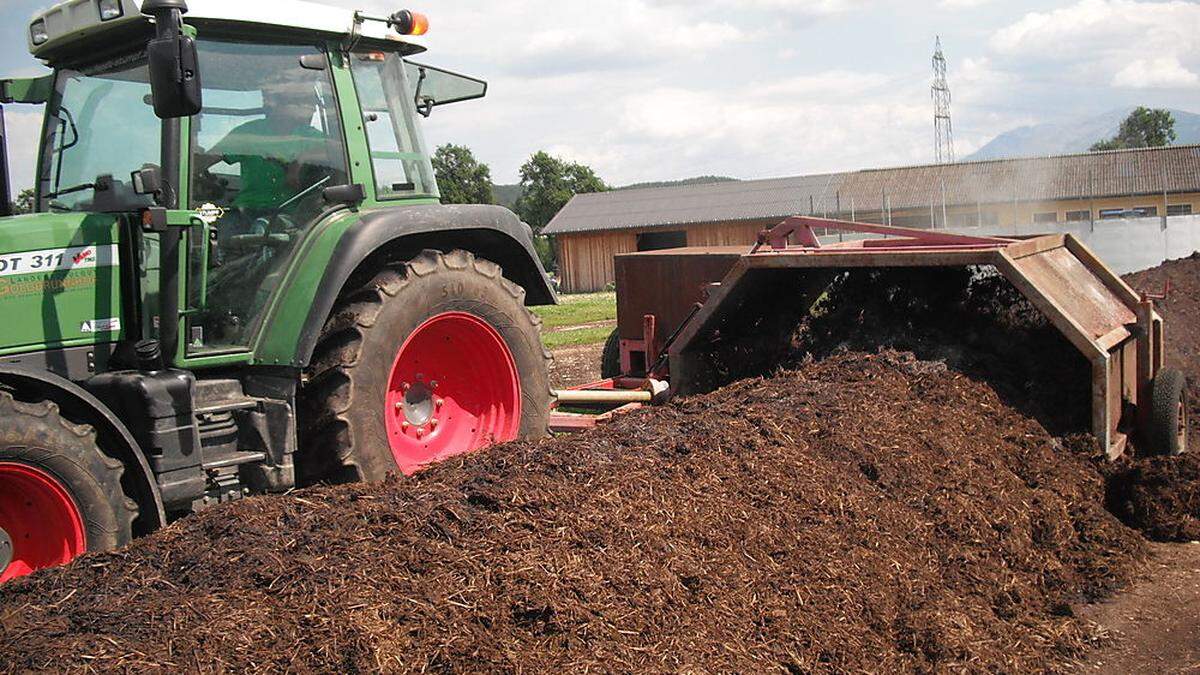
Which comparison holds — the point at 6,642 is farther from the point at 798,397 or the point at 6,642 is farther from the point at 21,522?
the point at 798,397

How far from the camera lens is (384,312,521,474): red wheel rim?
5.44m

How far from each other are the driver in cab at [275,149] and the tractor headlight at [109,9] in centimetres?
68

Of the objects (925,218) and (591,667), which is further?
(925,218)

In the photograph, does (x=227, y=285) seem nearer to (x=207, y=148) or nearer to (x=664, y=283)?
(x=207, y=148)

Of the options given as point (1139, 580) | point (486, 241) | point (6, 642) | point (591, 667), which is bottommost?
point (1139, 580)

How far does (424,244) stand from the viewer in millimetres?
5668

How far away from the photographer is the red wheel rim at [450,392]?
214 inches

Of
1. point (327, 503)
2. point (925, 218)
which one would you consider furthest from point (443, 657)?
point (925, 218)

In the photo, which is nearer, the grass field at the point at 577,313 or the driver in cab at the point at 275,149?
the driver in cab at the point at 275,149

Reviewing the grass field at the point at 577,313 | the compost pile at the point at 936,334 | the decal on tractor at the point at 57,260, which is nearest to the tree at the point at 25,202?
the decal on tractor at the point at 57,260

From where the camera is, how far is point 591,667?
3188mm

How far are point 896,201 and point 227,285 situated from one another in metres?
31.5

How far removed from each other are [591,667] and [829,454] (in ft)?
6.96

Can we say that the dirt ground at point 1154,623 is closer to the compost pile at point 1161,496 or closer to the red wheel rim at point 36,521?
the compost pile at point 1161,496
